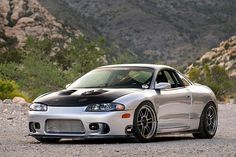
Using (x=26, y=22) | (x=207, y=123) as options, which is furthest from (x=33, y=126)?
(x=26, y=22)

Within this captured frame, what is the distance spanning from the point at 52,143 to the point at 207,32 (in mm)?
129933

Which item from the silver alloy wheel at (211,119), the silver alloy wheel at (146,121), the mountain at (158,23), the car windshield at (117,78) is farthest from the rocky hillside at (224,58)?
the silver alloy wheel at (146,121)

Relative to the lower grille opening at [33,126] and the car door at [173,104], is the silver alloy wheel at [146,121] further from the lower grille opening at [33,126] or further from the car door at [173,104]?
the lower grille opening at [33,126]

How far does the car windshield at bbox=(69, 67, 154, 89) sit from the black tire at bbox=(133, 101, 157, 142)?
0.57 metres

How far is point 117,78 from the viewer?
11.9 metres

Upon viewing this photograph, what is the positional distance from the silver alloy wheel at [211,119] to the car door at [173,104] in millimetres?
700

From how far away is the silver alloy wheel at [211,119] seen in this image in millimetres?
12852

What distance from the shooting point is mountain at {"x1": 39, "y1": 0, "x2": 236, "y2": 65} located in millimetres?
128125

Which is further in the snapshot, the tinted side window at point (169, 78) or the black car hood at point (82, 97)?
the tinted side window at point (169, 78)

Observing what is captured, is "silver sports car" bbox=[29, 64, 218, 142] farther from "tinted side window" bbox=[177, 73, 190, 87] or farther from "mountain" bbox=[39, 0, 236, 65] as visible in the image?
"mountain" bbox=[39, 0, 236, 65]

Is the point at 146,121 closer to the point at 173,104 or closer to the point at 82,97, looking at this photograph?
the point at 173,104

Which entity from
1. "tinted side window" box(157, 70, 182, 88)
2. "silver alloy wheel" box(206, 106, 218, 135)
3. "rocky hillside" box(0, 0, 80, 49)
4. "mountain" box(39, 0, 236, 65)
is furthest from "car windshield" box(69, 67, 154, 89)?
"mountain" box(39, 0, 236, 65)

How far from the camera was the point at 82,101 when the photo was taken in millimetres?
10578

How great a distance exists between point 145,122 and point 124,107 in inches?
24.6
